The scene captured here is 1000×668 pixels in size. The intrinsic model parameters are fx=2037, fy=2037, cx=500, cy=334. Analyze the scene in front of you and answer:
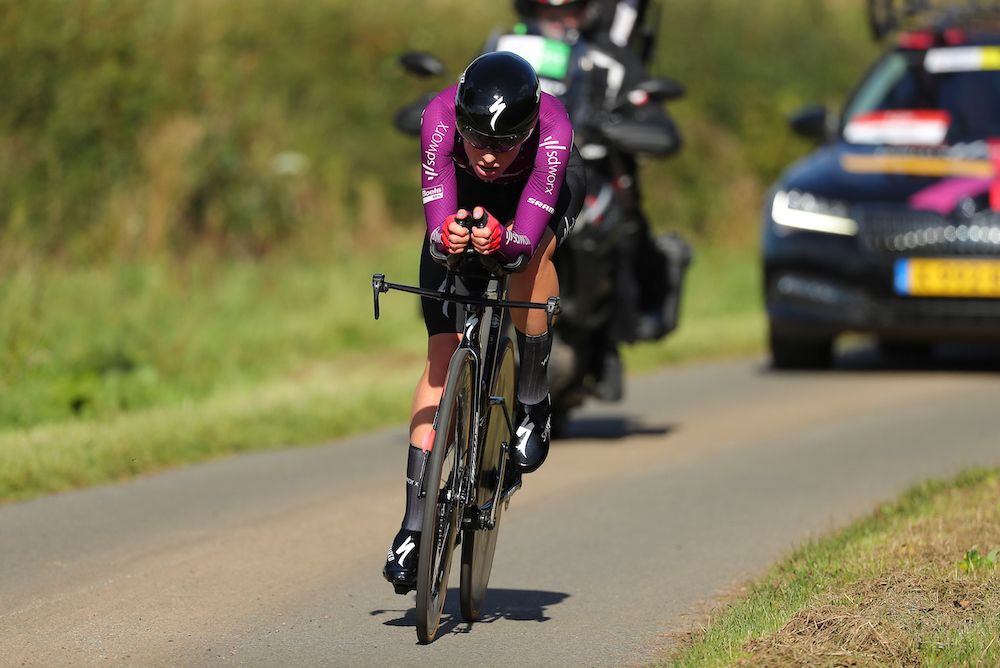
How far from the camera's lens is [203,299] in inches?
579

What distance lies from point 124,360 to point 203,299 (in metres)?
2.46

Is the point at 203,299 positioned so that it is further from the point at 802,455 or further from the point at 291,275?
the point at 802,455

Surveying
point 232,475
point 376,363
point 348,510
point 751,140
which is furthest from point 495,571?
point 751,140

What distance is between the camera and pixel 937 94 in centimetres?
1395

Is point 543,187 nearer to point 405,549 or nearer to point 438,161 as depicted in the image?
point 438,161

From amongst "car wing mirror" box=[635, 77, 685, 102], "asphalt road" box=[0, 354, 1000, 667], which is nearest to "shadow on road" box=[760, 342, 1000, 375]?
"asphalt road" box=[0, 354, 1000, 667]

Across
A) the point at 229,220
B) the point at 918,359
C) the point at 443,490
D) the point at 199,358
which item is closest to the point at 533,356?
the point at 443,490

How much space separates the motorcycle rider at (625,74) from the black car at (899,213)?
195 centimetres

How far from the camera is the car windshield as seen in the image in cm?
1368

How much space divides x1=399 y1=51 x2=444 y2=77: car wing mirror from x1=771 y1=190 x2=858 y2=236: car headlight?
437cm

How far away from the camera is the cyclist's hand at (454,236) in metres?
5.86

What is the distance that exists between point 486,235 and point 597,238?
14.8 ft

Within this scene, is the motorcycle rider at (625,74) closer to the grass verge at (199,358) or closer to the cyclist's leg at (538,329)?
the grass verge at (199,358)

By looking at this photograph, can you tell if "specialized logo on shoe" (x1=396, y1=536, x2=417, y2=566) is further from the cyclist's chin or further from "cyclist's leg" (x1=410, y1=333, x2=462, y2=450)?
the cyclist's chin
